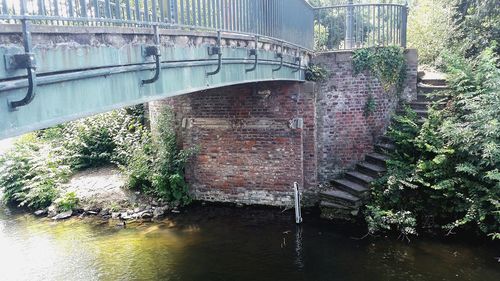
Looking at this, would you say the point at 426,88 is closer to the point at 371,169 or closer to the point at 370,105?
the point at 370,105

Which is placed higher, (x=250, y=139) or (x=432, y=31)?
(x=432, y=31)

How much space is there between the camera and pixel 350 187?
9.89 meters

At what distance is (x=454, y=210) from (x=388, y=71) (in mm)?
3749

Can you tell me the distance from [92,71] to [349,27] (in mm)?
8785

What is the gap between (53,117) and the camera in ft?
9.59

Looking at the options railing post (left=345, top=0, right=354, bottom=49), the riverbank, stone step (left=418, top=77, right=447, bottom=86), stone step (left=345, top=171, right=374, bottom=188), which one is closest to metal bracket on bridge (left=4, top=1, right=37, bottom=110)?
the riverbank

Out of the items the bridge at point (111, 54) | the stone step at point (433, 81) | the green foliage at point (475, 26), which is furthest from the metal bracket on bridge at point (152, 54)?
the green foliage at point (475, 26)

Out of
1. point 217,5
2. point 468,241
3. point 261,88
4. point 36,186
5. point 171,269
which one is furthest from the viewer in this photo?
point 36,186

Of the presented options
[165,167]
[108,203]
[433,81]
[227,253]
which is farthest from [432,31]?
[108,203]

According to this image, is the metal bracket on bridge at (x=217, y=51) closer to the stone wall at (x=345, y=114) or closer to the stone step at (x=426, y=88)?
the stone wall at (x=345, y=114)

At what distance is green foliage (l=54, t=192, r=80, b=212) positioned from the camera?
10.9m

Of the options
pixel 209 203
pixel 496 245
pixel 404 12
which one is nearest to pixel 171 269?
pixel 209 203

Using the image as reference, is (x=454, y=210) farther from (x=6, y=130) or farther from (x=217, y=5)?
(x=6, y=130)

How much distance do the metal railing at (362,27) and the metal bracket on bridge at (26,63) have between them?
9.14m
